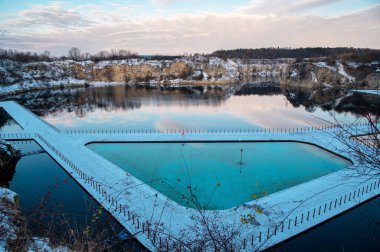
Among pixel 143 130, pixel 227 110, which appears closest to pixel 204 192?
pixel 143 130

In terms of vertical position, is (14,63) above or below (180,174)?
above

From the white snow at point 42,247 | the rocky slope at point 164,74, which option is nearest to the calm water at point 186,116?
the white snow at point 42,247

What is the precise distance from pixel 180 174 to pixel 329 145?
37.2 feet

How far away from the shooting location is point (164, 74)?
9681cm

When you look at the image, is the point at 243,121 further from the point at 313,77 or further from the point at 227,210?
the point at 313,77

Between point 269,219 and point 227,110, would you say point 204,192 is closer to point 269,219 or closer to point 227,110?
point 269,219

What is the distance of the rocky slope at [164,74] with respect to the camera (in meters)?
66.4

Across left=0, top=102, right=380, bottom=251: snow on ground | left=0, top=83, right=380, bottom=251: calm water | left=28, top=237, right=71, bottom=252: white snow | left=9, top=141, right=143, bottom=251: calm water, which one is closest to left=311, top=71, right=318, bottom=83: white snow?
left=0, top=83, right=380, bottom=251: calm water

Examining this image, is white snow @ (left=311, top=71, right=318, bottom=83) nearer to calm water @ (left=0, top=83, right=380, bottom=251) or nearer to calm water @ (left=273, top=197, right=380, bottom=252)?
calm water @ (left=0, top=83, right=380, bottom=251)

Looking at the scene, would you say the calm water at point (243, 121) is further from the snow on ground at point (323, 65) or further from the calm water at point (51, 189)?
the snow on ground at point (323, 65)

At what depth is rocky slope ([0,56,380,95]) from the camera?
6638 cm

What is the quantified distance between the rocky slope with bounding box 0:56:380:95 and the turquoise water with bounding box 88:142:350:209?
1958 inches

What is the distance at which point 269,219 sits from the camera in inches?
406

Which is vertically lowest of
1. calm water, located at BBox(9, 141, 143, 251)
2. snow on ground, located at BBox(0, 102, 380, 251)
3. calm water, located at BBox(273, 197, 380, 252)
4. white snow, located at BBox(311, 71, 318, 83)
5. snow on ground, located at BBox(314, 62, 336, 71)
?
calm water, located at BBox(273, 197, 380, 252)
